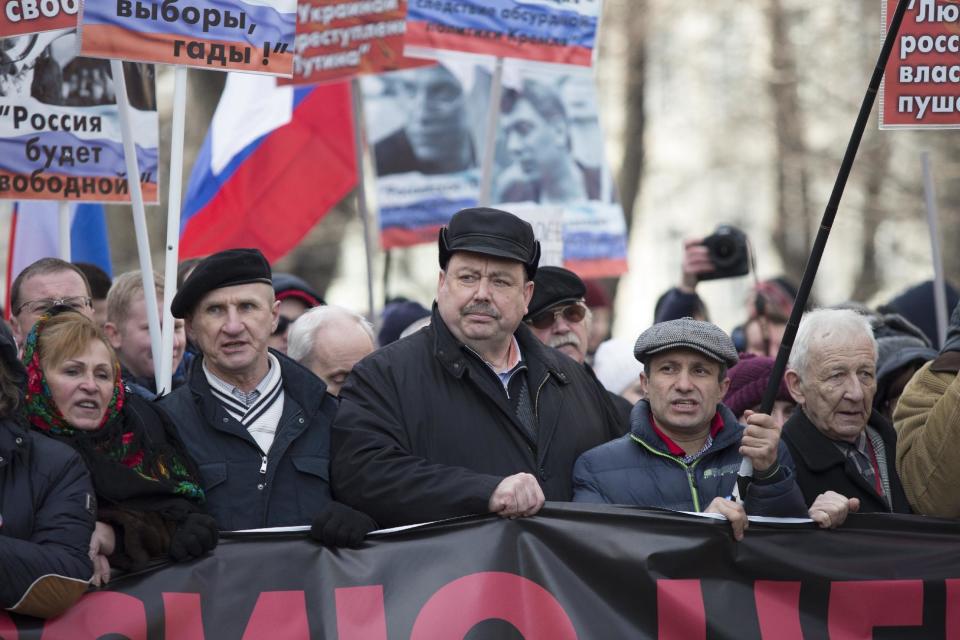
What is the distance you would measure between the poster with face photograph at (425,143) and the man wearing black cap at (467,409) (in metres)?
4.69

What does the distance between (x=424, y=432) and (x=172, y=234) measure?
1.62m

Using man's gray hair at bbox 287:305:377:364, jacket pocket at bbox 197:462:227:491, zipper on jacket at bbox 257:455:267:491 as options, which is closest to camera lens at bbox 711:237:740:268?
man's gray hair at bbox 287:305:377:364

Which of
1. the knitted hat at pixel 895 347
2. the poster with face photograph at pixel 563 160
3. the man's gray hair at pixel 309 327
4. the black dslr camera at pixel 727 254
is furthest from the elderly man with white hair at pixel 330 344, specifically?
the poster with face photograph at pixel 563 160

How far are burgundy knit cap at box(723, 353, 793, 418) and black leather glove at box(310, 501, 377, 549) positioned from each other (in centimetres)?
205

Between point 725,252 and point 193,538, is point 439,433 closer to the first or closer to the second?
point 193,538

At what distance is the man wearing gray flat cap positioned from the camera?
521 cm

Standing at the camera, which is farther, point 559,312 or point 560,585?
point 559,312

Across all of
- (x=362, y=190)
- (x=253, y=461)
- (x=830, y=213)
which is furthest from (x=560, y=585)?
(x=362, y=190)

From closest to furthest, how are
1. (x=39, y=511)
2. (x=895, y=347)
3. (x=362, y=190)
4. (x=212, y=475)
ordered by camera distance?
(x=39, y=511)
(x=212, y=475)
(x=895, y=347)
(x=362, y=190)

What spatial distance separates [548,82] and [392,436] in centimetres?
656

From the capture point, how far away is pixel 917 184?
984 inches

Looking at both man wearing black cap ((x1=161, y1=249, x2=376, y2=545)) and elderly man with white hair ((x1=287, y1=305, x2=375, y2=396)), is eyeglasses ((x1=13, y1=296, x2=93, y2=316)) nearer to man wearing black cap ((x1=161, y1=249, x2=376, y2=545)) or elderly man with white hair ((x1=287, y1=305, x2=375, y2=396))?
man wearing black cap ((x1=161, y1=249, x2=376, y2=545))

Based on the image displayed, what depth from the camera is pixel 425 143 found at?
11.1m

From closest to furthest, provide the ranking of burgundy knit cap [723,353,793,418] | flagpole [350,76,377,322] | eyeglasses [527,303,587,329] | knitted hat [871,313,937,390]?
burgundy knit cap [723,353,793,418] → knitted hat [871,313,937,390] → eyeglasses [527,303,587,329] → flagpole [350,76,377,322]
